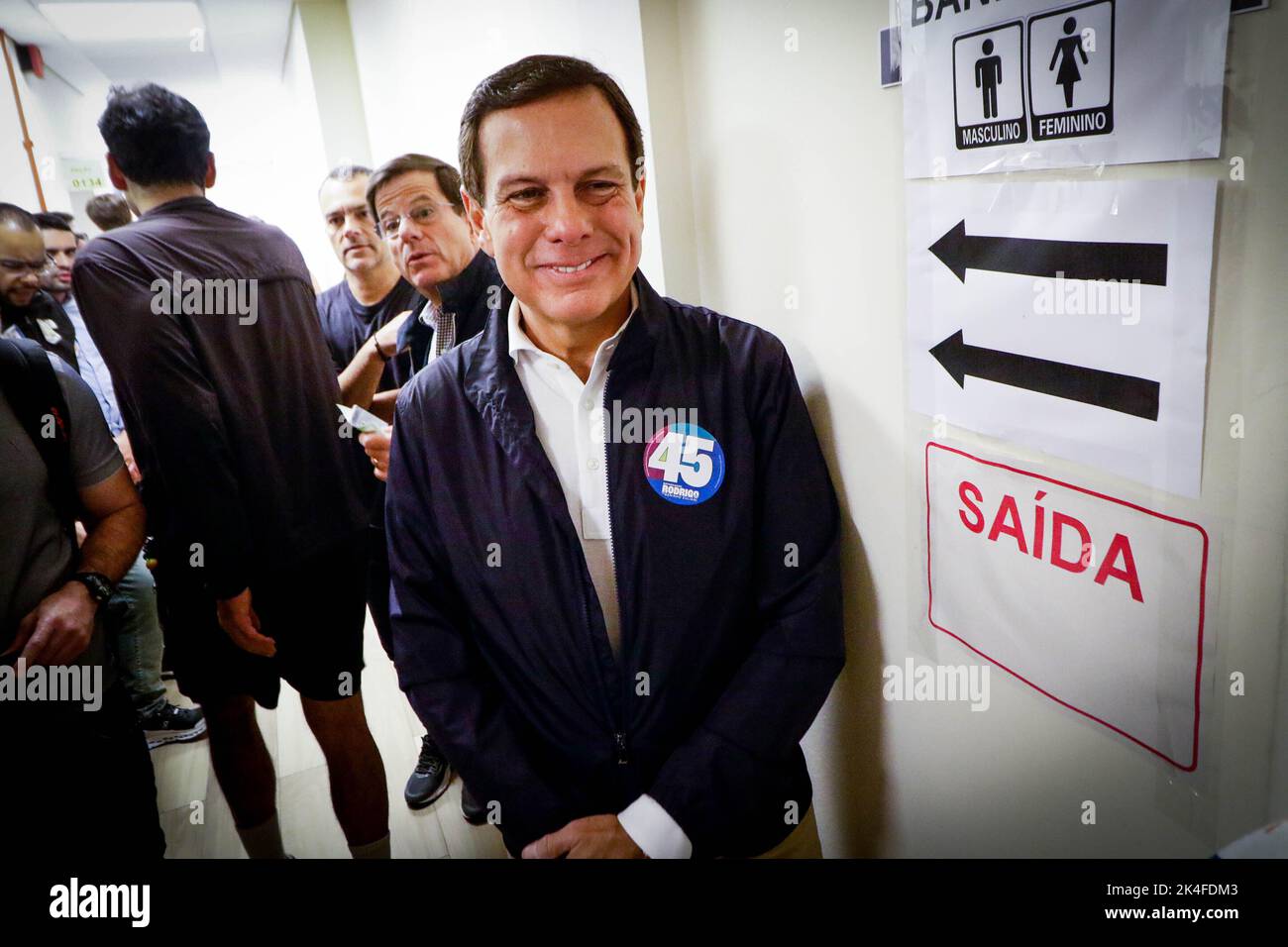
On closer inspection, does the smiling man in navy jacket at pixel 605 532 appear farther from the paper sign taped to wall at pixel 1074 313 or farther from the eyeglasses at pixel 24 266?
the eyeglasses at pixel 24 266

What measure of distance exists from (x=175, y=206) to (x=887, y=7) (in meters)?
1.06

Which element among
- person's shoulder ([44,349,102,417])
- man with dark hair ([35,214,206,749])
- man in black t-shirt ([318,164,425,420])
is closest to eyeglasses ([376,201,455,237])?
man in black t-shirt ([318,164,425,420])

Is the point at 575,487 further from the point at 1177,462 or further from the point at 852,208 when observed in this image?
the point at 1177,462

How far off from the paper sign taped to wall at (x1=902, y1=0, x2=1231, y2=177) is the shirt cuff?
772mm

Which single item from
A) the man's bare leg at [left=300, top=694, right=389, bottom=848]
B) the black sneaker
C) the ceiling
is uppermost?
the ceiling

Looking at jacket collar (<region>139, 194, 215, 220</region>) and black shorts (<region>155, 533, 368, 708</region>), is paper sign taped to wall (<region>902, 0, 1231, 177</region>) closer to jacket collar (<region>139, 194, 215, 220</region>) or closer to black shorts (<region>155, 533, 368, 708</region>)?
jacket collar (<region>139, 194, 215, 220</region>)

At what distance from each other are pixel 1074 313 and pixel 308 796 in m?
1.53

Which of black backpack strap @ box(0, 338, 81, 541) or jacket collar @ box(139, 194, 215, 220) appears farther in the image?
jacket collar @ box(139, 194, 215, 220)

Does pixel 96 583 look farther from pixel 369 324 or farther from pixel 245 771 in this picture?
pixel 369 324

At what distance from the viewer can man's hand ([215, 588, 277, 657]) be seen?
4.14 feet

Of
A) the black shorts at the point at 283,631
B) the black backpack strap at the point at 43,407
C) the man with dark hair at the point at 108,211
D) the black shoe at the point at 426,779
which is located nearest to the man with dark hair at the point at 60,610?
the black backpack strap at the point at 43,407

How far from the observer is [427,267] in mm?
1545

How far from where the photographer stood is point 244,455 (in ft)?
4.11

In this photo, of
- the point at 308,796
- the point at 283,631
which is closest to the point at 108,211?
the point at 283,631
